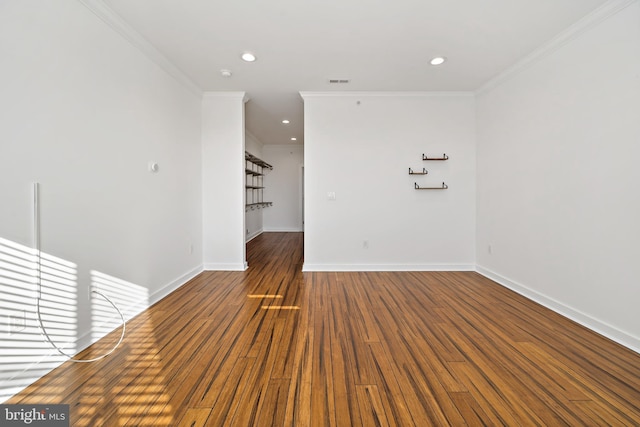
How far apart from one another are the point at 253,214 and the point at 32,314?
19.5ft

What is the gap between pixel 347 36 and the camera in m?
2.59

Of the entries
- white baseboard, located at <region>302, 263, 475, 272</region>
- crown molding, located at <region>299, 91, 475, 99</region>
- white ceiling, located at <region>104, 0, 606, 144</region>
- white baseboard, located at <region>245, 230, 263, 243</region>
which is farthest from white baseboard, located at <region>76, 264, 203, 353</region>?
crown molding, located at <region>299, 91, 475, 99</region>

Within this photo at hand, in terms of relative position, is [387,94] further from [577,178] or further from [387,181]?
[577,178]

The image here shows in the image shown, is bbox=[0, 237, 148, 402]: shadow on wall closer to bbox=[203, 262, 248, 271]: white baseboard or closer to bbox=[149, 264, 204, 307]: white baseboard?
bbox=[149, 264, 204, 307]: white baseboard

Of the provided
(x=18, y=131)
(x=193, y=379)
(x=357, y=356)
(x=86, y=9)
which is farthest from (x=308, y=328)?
(x=86, y=9)

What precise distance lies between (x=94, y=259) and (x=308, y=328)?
1.82 meters

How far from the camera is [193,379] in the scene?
1663 mm

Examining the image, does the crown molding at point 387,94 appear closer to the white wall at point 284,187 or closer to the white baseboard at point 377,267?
the white baseboard at point 377,267

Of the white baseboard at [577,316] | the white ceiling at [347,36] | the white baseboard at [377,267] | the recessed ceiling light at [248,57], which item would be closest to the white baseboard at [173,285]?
the white baseboard at [377,267]

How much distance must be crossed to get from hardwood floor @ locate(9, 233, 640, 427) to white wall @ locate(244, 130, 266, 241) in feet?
13.4

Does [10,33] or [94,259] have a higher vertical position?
[10,33]

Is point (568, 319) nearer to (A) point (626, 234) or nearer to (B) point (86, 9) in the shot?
(A) point (626, 234)

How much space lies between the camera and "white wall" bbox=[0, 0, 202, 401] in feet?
5.09

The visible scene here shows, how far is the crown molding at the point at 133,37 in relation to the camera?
6.93 feet
